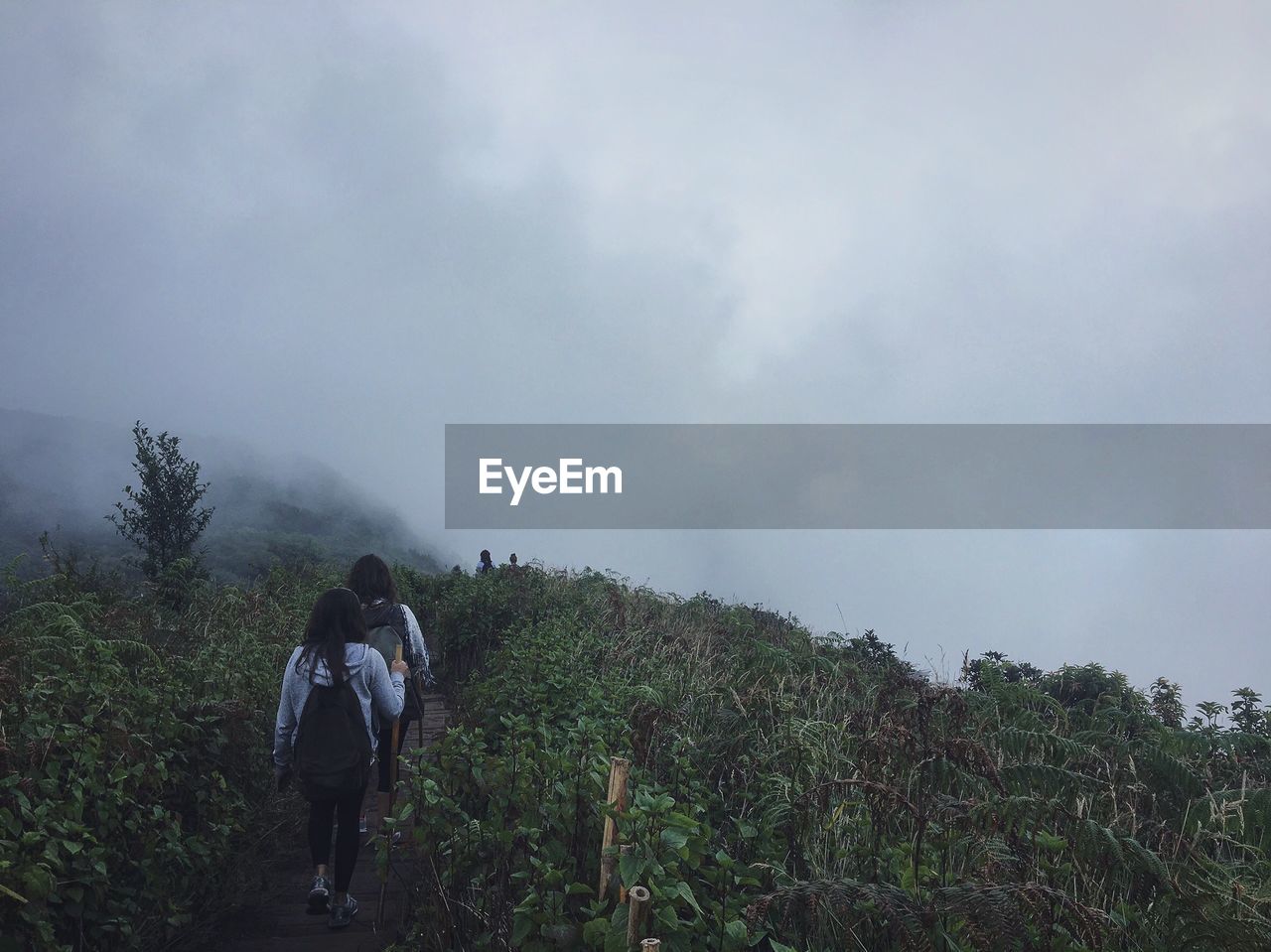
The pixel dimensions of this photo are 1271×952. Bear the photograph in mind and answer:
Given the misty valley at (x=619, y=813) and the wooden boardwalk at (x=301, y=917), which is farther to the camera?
the wooden boardwalk at (x=301, y=917)

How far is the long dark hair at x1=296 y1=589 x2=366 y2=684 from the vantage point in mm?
4129

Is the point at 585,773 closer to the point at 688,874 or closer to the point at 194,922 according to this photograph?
the point at 688,874

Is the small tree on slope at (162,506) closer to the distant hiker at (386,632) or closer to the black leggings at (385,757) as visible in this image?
the distant hiker at (386,632)

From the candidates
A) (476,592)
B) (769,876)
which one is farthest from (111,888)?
(476,592)

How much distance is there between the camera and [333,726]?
162 inches

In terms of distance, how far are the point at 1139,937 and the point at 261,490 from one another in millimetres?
70953

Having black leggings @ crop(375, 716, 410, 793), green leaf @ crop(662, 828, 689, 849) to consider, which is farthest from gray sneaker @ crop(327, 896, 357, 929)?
green leaf @ crop(662, 828, 689, 849)

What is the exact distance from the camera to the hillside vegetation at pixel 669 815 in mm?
2748

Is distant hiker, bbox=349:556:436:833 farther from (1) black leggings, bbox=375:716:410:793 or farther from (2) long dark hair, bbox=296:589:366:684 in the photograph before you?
(2) long dark hair, bbox=296:589:366:684

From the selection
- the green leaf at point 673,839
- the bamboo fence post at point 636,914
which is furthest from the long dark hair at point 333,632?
the bamboo fence post at point 636,914

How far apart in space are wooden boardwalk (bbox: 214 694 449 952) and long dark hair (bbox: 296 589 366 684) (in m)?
1.13

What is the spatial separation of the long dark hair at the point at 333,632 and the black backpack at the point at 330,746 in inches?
4.5

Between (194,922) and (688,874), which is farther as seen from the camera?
(194,922)

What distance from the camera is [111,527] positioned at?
136 feet
